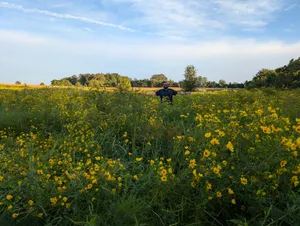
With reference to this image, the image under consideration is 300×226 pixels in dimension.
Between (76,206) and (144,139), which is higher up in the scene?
(144,139)

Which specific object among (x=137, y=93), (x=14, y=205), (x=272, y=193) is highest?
(x=137, y=93)

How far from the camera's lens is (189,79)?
59.8 m

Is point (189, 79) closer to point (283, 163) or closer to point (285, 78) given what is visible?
point (285, 78)

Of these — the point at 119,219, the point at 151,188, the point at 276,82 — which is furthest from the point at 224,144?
the point at 276,82

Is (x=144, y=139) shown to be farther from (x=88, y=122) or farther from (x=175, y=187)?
(x=175, y=187)

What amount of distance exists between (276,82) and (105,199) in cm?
3295

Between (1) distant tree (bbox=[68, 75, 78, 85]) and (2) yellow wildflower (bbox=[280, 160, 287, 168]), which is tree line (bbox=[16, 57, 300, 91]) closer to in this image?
(1) distant tree (bbox=[68, 75, 78, 85])

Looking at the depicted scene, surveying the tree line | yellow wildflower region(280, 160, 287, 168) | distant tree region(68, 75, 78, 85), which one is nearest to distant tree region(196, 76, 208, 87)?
the tree line

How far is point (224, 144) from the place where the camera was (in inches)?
110

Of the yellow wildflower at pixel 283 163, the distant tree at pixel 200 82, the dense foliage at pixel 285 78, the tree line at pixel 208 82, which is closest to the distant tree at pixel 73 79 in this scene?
the tree line at pixel 208 82

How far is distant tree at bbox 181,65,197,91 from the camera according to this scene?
58.6 meters

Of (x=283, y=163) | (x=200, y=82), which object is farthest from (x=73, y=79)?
(x=283, y=163)

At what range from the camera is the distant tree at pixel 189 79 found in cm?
5862

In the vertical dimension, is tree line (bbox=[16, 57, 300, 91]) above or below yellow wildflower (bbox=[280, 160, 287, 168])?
above
